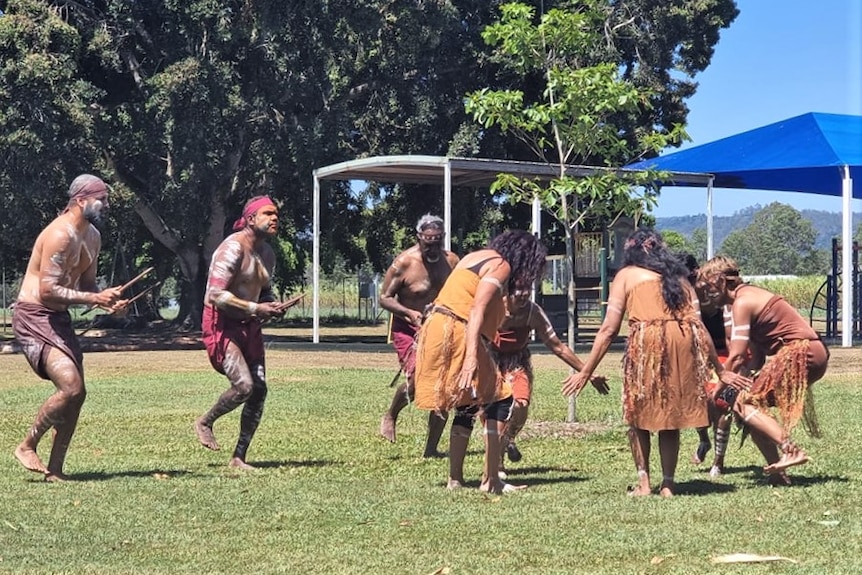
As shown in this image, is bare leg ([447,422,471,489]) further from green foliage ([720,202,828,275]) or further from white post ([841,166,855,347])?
green foliage ([720,202,828,275])

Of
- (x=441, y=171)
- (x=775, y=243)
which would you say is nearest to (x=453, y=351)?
(x=441, y=171)

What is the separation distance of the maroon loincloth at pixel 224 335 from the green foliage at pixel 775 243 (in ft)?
415

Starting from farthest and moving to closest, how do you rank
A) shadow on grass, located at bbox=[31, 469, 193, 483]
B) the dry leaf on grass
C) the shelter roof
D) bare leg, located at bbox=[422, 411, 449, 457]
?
1. the shelter roof
2. bare leg, located at bbox=[422, 411, 449, 457]
3. shadow on grass, located at bbox=[31, 469, 193, 483]
4. the dry leaf on grass

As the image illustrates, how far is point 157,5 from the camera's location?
28844 mm

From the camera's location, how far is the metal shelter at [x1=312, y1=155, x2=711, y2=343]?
Result: 870 inches

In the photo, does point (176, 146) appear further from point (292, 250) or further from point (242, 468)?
point (242, 468)

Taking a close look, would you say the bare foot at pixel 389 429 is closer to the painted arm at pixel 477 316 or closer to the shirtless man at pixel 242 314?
the shirtless man at pixel 242 314

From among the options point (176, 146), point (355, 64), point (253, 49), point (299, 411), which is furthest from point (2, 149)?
point (299, 411)

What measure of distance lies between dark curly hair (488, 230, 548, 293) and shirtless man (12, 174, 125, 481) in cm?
250

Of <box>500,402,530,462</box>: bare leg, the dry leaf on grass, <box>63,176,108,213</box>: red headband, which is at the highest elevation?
<box>63,176,108,213</box>: red headband

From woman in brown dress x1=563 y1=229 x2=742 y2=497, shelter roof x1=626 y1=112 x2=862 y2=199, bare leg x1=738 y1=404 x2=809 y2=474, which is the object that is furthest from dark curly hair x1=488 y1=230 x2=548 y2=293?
shelter roof x1=626 y1=112 x2=862 y2=199

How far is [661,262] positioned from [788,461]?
4.67 ft

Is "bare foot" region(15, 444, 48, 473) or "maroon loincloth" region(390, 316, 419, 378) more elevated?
"maroon loincloth" region(390, 316, 419, 378)

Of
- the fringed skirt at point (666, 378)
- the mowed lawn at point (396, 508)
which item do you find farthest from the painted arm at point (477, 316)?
the fringed skirt at point (666, 378)
